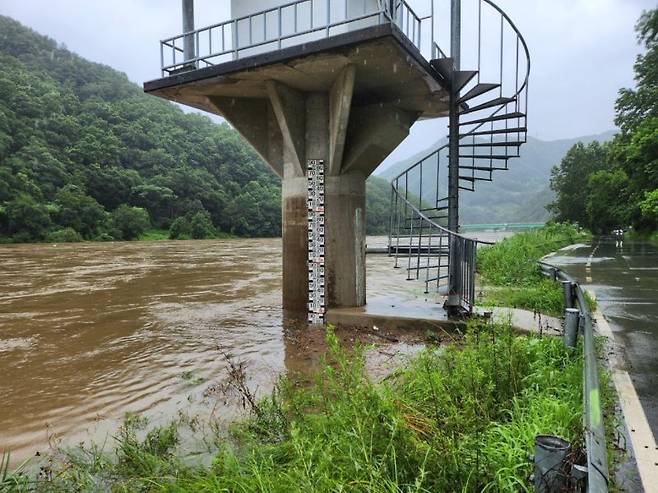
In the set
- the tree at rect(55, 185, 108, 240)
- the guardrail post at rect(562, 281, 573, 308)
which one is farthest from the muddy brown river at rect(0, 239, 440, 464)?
the tree at rect(55, 185, 108, 240)

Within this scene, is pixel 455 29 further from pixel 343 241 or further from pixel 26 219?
pixel 26 219

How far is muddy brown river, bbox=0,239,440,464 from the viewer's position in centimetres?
459

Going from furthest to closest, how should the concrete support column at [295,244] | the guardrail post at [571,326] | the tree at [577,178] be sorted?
1. the tree at [577,178]
2. the concrete support column at [295,244]
3. the guardrail post at [571,326]

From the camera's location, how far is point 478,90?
7641 millimetres

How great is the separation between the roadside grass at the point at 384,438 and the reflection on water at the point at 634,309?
21.0 inches

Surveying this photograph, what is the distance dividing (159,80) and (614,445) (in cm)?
769

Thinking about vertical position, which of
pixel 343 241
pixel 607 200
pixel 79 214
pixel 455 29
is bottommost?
pixel 343 241

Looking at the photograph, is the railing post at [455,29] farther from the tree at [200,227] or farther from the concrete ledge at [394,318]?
the tree at [200,227]

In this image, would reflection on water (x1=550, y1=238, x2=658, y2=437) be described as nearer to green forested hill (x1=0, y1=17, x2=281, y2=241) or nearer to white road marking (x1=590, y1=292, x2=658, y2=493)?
white road marking (x1=590, y1=292, x2=658, y2=493)

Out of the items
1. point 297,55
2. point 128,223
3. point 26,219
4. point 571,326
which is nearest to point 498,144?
point 297,55

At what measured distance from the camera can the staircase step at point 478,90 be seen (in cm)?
757

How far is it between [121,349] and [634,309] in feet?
23.6

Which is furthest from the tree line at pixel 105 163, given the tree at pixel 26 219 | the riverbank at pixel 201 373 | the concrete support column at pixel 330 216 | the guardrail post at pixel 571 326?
the guardrail post at pixel 571 326

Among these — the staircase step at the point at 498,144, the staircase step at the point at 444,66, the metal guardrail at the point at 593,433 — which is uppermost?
the staircase step at the point at 444,66
